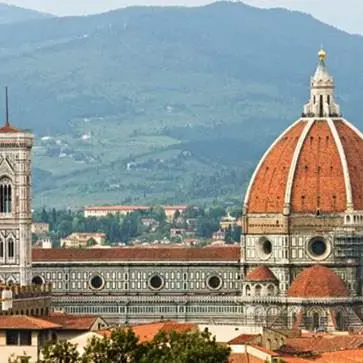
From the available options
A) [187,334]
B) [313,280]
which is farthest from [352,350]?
[313,280]

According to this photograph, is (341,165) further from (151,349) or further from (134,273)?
(151,349)

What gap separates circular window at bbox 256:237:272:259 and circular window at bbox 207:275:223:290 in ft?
8.31

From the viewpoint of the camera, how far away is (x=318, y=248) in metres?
138

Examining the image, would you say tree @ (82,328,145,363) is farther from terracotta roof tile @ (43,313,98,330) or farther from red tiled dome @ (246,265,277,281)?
red tiled dome @ (246,265,277,281)

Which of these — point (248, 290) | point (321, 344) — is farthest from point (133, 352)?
point (248, 290)

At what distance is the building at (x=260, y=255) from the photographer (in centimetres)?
13638

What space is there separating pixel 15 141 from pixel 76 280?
11517mm

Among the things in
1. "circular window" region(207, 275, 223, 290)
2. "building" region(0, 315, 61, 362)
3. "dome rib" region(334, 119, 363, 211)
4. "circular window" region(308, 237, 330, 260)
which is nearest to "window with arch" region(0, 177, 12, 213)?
"circular window" region(207, 275, 223, 290)

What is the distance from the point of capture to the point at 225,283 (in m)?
138

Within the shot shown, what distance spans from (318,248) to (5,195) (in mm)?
17744

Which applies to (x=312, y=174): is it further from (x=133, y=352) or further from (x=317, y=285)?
(x=133, y=352)

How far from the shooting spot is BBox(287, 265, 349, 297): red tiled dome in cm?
13025

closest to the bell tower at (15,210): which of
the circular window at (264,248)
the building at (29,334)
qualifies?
the circular window at (264,248)

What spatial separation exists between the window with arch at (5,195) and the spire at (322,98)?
19.5m
